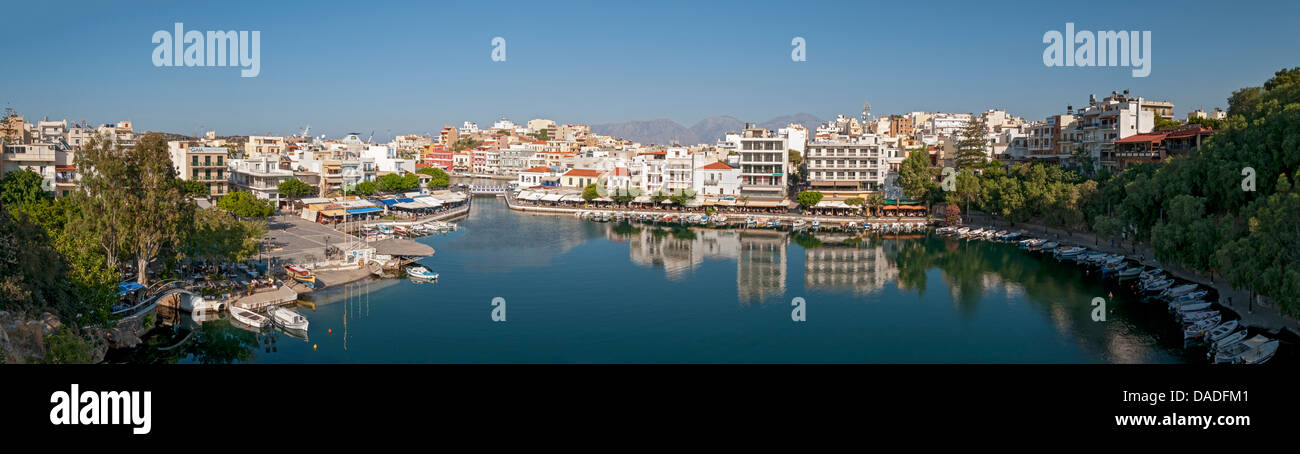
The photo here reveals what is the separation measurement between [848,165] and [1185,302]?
22190mm

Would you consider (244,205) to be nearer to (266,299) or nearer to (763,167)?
(266,299)

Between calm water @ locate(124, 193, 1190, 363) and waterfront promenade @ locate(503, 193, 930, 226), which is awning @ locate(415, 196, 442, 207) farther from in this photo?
calm water @ locate(124, 193, 1190, 363)

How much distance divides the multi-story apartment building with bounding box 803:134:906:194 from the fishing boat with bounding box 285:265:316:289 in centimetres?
2483

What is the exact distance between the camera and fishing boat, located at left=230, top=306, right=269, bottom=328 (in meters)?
13.6

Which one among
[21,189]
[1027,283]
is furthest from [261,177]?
[1027,283]

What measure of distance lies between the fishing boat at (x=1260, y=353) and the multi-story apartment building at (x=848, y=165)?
81.8ft

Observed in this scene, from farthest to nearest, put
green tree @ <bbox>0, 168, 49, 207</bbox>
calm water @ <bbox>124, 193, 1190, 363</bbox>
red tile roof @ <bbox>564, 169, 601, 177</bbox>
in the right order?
red tile roof @ <bbox>564, 169, 601, 177</bbox>
green tree @ <bbox>0, 168, 49, 207</bbox>
calm water @ <bbox>124, 193, 1190, 363</bbox>

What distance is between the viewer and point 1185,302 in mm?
14578

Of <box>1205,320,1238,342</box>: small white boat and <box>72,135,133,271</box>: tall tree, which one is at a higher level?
<box>72,135,133,271</box>: tall tree

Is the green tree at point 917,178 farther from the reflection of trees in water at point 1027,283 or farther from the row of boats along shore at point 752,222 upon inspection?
the reflection of trees in water at point 1027,283

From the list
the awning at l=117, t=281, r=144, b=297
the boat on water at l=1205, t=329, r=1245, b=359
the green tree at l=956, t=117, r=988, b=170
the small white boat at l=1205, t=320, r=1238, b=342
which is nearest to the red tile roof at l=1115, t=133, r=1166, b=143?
the green tree at l=956, t=117, r=988, b=170
